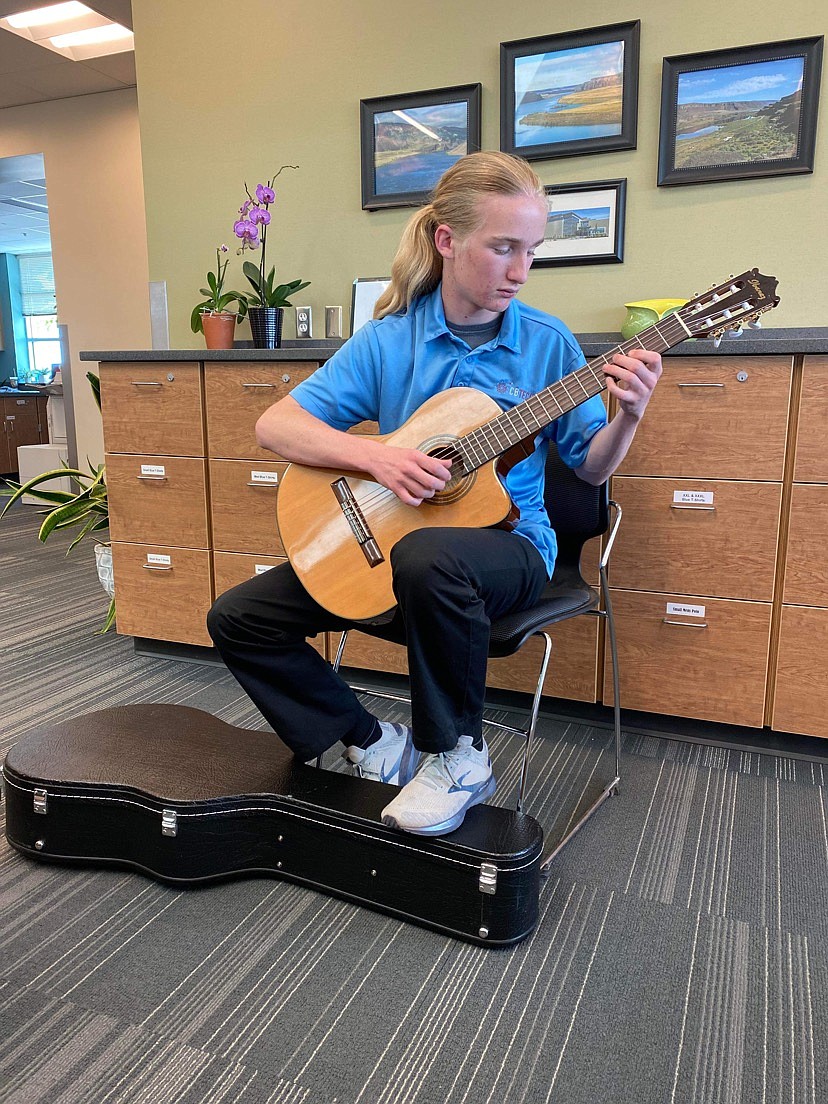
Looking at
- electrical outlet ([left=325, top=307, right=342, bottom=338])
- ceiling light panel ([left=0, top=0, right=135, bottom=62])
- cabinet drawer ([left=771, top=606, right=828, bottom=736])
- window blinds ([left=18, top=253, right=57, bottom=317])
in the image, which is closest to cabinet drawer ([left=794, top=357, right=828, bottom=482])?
cabinet drawer ([left=771, top=606, right=828, bottom=736])

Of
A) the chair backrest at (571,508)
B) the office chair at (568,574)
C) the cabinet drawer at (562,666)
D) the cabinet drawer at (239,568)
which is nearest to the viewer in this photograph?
the office chair at (568,574)

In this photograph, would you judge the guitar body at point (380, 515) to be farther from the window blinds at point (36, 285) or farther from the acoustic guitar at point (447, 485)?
the window blinds at point (36, 285)

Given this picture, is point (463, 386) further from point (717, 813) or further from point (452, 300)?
point (717, 813)

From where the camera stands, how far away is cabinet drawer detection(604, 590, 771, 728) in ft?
6.56

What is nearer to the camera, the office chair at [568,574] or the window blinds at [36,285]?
the office chair at [568,574]

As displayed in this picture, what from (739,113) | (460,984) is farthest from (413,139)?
(460,984)

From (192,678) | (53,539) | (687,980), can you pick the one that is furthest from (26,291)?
(687,980)

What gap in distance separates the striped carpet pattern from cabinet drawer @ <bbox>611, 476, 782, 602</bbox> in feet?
1.69

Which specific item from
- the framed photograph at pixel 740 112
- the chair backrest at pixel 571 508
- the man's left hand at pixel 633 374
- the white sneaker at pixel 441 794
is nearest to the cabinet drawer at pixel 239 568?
the chair backrest at pixel 571 508

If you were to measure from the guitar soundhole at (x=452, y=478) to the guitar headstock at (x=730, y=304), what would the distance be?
44 cm

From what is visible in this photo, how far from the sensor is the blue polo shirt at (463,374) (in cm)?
156

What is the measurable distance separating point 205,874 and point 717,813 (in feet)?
3.54

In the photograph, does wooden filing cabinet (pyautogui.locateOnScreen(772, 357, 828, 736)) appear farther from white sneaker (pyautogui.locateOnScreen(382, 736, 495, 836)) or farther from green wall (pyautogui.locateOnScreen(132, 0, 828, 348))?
white sneaker (pyautogui.locateOnScreen(382, 736, 495, 836))

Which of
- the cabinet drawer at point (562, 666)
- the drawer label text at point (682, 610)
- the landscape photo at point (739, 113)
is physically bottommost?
the cabinet drawer at point (562, 666)
